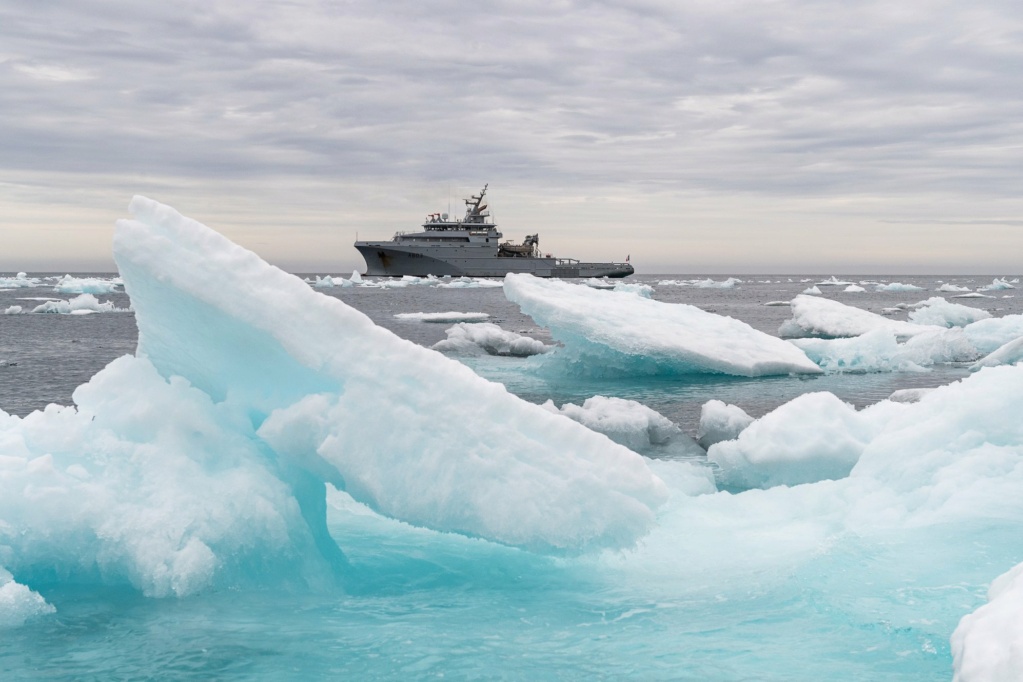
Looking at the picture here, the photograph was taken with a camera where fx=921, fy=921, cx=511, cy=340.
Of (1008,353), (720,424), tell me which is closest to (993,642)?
(720,424)

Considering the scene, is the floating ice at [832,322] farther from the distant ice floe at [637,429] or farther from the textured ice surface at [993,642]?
the textured ice surface at [993,642]

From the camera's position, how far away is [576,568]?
5.61m

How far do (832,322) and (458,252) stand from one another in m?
59.8

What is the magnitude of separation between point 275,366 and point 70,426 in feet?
4.04

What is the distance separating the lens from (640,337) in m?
15.9

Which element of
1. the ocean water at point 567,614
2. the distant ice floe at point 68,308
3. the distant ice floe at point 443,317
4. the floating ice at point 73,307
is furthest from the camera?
the floating ice at point 73,307

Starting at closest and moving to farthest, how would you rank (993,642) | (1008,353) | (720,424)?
(993,642), (720,424), (1008,353)

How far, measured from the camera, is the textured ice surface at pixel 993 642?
9.72 feet

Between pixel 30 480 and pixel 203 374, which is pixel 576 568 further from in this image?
pixel 30 480

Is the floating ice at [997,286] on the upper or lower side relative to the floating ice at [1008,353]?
upper

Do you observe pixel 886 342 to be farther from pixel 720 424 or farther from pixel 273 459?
pixel 273 459

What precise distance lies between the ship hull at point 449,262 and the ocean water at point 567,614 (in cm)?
7615

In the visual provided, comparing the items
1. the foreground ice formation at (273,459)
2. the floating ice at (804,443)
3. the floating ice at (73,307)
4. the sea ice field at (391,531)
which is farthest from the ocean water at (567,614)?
the floating ice at (73,307)

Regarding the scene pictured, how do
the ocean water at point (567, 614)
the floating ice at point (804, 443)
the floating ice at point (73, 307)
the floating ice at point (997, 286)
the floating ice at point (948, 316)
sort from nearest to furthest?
the ocean water at point (567, 614)
the floating ice at point (804, 443)
the floating ice at point (948, 316)
the floating ice at point (73, 307)
the floating ice at point (997, 286)
